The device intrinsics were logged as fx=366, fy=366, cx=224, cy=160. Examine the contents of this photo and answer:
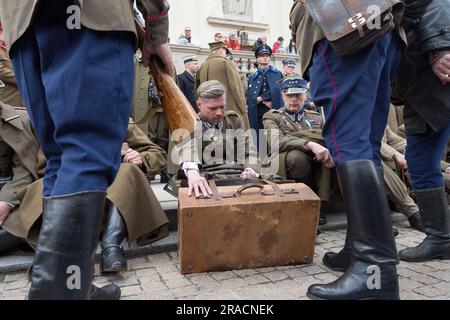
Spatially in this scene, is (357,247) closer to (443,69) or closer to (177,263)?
(443,69)

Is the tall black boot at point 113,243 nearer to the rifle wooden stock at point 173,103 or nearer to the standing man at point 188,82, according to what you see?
the rifle wooden stock at point 173,103

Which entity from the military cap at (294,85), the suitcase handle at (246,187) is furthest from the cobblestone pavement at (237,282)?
→ the military cap at (294,85)

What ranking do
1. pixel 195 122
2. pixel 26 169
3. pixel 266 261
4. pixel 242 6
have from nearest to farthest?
pixel 195 122
pixel 266 261
pixel 26 169
pixel 242 6

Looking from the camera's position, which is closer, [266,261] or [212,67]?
[266,261]

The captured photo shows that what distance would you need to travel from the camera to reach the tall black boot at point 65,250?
42.3 inches

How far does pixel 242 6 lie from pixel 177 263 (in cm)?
1713

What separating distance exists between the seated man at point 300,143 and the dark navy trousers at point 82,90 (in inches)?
82.5

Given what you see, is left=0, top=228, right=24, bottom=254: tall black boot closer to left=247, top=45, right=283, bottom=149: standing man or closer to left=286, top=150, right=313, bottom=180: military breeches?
left=286, top=150, right=313, bottom=180: military breeches

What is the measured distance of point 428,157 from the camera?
2.31m

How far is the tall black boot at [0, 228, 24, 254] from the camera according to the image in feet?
7.81

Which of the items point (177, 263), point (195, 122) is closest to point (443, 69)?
point (195, 122)

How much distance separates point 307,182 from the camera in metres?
3.30

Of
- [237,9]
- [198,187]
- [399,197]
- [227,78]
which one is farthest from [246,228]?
[237,9]

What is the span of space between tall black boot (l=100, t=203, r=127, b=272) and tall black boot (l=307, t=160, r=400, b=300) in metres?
1.17
